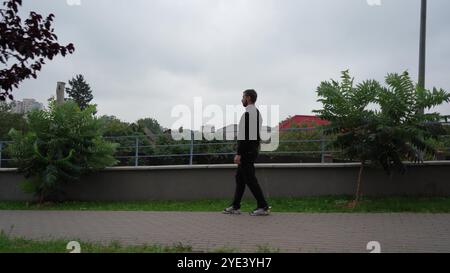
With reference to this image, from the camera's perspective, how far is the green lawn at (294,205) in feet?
29.3

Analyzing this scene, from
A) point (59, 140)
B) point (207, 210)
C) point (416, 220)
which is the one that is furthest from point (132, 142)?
point (416, 220)

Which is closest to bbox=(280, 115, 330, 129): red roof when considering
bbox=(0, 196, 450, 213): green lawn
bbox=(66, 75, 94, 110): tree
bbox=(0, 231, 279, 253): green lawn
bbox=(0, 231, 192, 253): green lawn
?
bbox=(0, 196, 450, 213): green lawn

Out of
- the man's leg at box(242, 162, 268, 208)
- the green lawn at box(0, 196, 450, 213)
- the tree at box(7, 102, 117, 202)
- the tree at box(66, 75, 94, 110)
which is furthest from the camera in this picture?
the tree at box(66, 75, 94, 110)

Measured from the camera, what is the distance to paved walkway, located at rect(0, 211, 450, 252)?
19.3 ft

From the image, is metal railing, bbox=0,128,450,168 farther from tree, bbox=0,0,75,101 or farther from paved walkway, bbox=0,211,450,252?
tree, bbox=0,0,75,101

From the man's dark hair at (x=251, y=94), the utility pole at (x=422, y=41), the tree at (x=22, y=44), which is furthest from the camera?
the utility pole at (x=422, y=41)

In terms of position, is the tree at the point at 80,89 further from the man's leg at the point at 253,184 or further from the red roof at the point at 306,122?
the man's leg at the point at 253,184

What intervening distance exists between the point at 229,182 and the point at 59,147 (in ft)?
14.0

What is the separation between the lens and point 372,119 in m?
8.96

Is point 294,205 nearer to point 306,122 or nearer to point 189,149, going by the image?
point 189,149

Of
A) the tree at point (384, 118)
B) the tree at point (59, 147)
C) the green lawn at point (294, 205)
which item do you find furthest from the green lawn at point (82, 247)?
the tree at point (59, 147)

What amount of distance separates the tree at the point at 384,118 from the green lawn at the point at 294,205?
0.46 metres

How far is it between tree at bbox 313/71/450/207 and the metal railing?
2.10m
